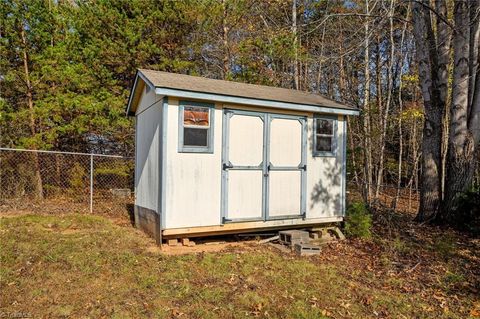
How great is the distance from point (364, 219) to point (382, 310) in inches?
131

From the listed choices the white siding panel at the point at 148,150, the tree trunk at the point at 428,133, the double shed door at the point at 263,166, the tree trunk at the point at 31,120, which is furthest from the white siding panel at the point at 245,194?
the tree trunk at the point at 31,120

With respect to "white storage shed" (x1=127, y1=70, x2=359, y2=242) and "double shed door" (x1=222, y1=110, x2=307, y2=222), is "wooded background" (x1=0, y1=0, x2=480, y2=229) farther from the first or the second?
"double shed door" (x1=222, y1=110, x2=307, y2=222)

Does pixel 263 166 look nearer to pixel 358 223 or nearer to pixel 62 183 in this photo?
pixel 358 223

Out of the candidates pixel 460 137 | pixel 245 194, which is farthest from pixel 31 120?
pixel 460 137

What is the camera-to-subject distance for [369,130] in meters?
12.6

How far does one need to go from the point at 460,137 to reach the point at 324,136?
11.1ft

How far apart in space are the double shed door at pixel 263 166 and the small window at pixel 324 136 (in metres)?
0.33

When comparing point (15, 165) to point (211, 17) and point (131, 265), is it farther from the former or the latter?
point (211, 17)

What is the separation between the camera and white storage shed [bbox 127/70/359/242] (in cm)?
562

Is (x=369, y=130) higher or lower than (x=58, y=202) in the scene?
higher

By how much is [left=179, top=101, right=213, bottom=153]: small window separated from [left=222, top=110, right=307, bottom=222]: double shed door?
33 centimetres

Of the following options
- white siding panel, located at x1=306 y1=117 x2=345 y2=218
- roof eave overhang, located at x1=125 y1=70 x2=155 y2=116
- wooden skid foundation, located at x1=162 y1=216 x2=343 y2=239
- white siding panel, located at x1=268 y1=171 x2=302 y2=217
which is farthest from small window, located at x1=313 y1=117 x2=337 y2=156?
roof eave overhang, located at x1=125 y1=70 x2=155 y2=116

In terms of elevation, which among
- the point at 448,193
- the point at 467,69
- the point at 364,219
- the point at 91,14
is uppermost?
the point at 91,14

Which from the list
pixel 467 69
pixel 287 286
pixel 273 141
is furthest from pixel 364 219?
pixel 467 69
